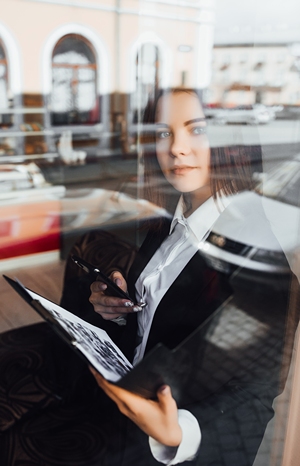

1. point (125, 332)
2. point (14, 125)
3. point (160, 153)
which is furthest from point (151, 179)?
point (14, 125)

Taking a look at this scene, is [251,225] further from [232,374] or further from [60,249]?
[60,249]

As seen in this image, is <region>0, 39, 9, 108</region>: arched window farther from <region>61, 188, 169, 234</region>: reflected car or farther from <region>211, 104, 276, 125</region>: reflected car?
<region>211, 104, 276, 125</region>: reflected car

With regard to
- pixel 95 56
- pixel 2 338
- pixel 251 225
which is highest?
pixel 95 56

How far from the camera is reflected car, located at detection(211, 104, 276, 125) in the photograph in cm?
82

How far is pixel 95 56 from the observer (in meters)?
6.48

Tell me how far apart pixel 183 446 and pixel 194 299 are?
197 millimetres

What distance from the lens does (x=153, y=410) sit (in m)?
0.46

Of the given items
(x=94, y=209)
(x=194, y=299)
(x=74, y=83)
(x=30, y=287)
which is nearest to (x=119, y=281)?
(x=194, y=299)

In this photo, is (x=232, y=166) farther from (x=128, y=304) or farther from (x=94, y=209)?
(x=94, y=209)

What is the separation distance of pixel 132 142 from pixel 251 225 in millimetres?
5958

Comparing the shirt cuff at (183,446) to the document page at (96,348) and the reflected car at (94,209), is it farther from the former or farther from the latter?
the reflected car at (94,209)

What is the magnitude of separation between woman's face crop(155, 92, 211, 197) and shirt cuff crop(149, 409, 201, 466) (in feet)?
1.09

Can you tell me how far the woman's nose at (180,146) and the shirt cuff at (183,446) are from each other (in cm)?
39

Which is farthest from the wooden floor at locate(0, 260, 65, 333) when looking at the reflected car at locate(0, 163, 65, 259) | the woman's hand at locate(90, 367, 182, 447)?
the woman's hand at locate(90, 367, 182, 447)
